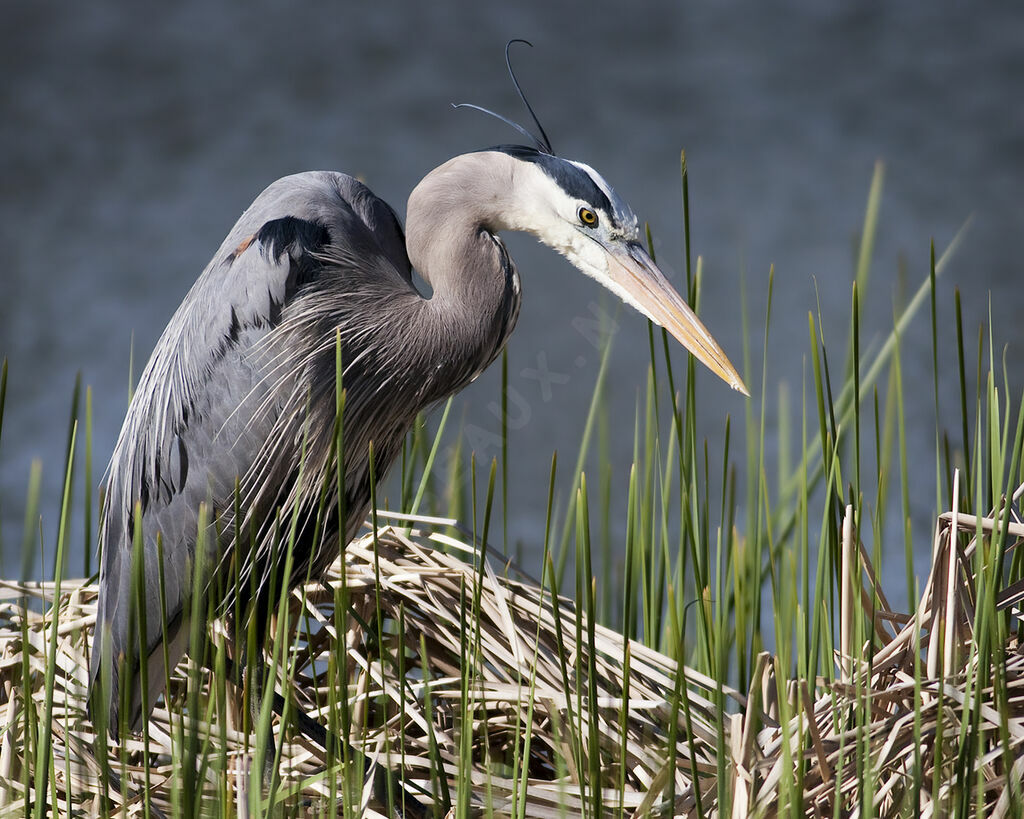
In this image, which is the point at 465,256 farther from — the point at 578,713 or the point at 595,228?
the point at 578,713

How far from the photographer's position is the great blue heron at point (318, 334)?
104 centimetres

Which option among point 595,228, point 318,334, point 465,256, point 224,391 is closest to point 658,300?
point 595,228

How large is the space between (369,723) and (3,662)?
330mm

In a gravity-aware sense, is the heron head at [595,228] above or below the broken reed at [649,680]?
above

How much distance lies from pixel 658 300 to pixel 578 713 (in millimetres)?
461

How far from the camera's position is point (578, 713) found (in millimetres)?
701

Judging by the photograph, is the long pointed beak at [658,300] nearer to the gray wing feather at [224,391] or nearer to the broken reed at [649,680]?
the broken reed at [649,680]

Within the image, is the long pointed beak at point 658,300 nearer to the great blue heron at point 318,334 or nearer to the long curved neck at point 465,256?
the great blue heron at point 318,334

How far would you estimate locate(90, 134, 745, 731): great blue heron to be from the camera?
3.42ft

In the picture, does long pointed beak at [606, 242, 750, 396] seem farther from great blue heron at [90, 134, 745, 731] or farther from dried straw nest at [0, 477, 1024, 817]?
dried straw nest at [0, 477, 1024, 817]

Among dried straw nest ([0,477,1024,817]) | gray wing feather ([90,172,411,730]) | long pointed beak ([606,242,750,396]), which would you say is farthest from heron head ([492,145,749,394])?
dried straw nest ([0,477,1024,817])

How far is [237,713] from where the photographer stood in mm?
1006

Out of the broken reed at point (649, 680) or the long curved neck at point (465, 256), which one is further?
the long curved neck at point (465, 256)

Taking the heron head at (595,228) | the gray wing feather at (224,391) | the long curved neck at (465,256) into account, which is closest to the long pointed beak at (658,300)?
the heron head at (595,228)
